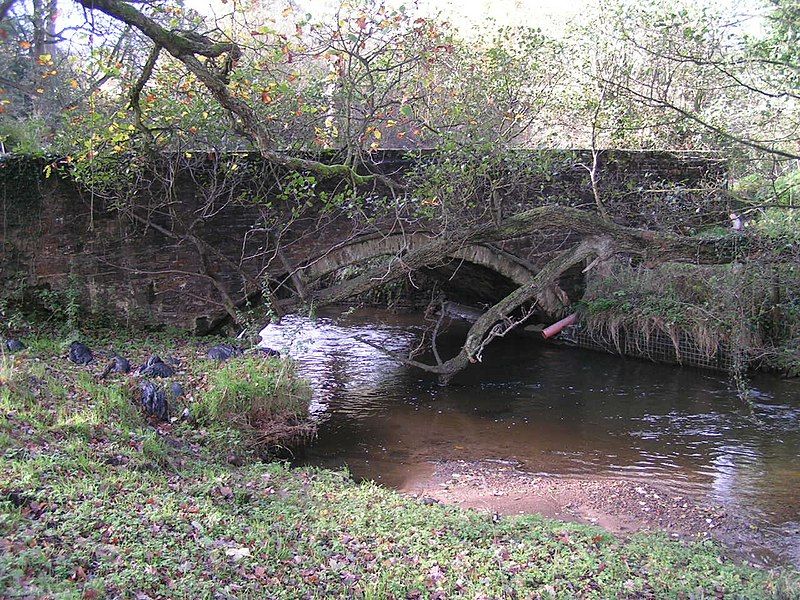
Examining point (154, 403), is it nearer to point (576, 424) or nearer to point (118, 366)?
point (118, 366)

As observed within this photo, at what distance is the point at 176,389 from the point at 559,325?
26.7 ft

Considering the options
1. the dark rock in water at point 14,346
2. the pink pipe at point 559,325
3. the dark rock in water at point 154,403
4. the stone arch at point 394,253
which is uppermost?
the stone arch at point 394,253

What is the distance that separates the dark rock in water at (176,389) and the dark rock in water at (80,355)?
1.34 metres

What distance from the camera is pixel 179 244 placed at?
35.9 feet

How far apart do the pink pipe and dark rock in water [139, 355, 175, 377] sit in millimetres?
7784

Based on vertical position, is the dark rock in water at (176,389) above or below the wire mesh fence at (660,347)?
below

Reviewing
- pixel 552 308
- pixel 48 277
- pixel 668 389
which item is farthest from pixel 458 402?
pixel 48 277

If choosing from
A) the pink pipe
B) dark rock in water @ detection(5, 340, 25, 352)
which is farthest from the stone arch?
dark rock in water @ detection(5, 340, 25, 352)

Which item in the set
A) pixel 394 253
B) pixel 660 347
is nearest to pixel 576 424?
pixel 660 347

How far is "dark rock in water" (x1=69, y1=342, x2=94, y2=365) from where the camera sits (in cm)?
799

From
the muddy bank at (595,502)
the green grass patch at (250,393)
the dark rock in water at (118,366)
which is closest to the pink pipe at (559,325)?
the muddy bank at (595,502)

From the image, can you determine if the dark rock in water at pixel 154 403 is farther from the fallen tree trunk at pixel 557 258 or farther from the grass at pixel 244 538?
the fallen tree trunk at pixel 557 258

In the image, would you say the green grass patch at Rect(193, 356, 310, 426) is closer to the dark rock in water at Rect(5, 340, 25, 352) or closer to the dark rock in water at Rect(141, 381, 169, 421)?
the dark rock in water at Rect(141, 381, 169, 421)

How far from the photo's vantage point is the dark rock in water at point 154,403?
266 inches
